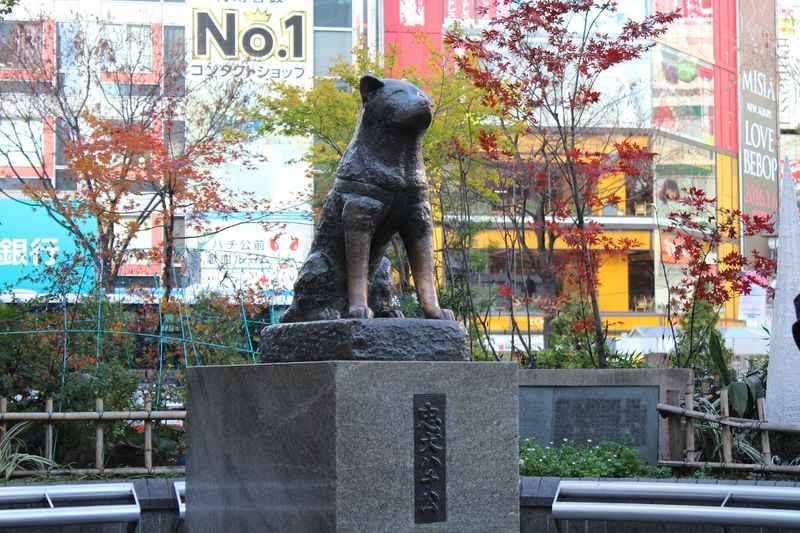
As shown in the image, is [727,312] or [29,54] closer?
[29,54]

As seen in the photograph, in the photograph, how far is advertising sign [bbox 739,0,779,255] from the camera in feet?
125

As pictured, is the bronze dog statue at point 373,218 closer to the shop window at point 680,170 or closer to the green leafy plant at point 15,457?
the green leafy plant at point 15,457

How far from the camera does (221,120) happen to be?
2198cm

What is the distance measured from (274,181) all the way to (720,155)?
1719 centimetres

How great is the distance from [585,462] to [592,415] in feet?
5.76

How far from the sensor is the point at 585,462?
8.86 meters

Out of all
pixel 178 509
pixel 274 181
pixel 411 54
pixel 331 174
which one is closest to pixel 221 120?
pixel 331 174

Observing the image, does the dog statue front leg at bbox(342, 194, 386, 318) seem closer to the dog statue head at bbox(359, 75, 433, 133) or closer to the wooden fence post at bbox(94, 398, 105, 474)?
the dog statue head at bbox(359, 75, 433, 133)

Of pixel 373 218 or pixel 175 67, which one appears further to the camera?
pixel 175 67

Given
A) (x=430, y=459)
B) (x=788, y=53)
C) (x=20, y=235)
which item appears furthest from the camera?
(x=788, y=53)

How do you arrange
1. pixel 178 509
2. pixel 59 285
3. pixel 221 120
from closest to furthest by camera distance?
pixel 178 509, pixel 59 285, pixel 221 120

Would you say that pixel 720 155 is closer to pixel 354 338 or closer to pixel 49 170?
pixel 49 170

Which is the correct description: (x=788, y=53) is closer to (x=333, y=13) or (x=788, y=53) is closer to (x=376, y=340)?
(x=333, y=13)

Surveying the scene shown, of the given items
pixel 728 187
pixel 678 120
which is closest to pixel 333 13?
pixel 678 120
